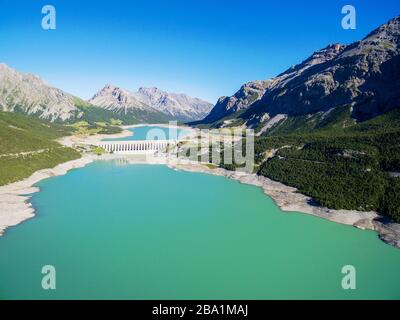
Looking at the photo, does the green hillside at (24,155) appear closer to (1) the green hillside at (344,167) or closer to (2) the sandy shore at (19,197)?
(2) the sandy shore at (19,197)

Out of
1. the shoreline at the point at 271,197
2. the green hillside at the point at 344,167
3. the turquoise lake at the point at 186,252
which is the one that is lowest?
the turquoise lake at the point at 186,252

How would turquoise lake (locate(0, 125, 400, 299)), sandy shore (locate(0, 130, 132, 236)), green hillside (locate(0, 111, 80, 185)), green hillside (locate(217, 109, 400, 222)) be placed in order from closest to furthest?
1. turquoise lake (locate(0, 125, 400, 299))
2. sandy shore (locate(0, 130, 132, 236))
3. green hillside (locate(217, 109, 400, 222))
4. green hillside (locate(0, 111, 80, 185))

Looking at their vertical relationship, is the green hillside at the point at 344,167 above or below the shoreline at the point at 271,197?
above

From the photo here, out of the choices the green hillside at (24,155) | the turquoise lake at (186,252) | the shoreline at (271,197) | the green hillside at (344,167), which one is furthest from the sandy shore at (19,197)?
the green hillside at (344,167)

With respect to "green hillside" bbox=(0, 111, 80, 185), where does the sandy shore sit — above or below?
below

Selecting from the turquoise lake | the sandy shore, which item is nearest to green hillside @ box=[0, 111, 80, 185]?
the sandy shore

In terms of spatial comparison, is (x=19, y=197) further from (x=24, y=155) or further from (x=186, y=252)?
(x=186, y=252)

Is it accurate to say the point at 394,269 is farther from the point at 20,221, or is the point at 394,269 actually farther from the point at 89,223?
the point at 20,221

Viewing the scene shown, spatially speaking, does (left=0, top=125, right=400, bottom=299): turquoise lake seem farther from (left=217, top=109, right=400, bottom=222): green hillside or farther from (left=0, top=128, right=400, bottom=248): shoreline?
(left=217, top=109, right=400, bottom=222): green hillside

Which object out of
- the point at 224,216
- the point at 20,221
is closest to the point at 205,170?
the point at 224,216
